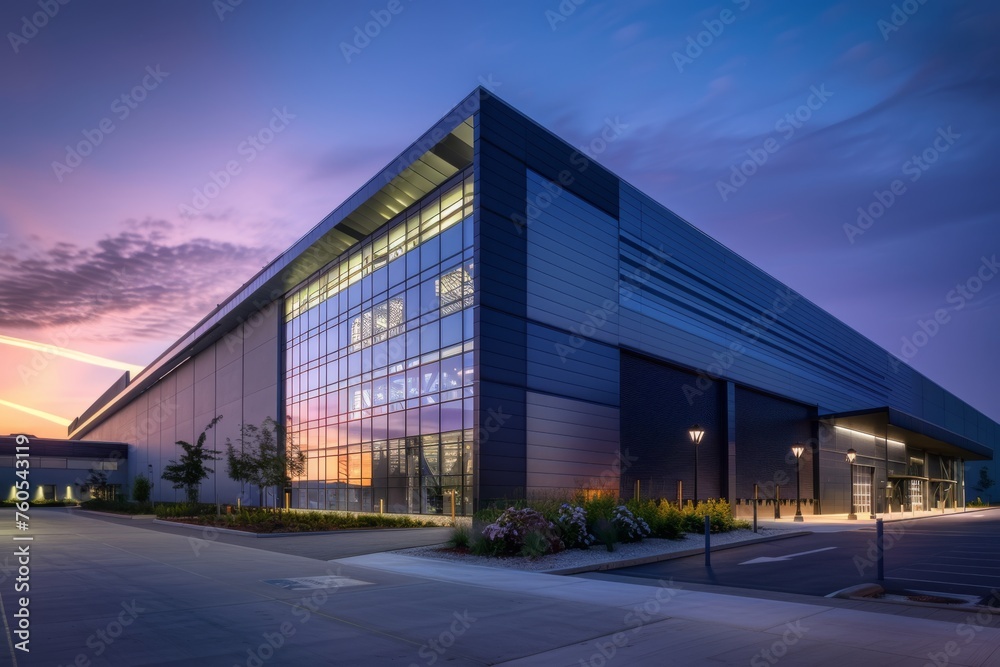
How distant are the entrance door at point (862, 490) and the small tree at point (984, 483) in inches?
2756

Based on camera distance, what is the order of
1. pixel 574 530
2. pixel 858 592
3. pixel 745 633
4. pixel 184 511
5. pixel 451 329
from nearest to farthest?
pixel 745 633, pixel 858 592, pixel 574 530, pixel 451 329, pixel 184 511

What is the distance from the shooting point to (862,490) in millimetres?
61156

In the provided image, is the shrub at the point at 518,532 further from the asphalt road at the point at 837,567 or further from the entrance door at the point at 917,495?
the entrance door at the point at 917,495

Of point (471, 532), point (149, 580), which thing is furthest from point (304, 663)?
point (471, 532)

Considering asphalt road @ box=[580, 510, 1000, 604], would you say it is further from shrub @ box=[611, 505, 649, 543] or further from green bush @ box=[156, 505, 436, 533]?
green bush @ box=[156, 505, 436, 533]

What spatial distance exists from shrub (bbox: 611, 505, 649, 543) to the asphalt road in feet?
5.77

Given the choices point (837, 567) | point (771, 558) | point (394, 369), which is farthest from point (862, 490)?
point (837, 567)

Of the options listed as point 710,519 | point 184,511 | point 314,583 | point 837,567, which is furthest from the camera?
point 184,511

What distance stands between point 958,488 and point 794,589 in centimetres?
9261

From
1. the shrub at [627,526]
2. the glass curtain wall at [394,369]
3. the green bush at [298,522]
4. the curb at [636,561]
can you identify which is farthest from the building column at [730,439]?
the shrub at [627,526]

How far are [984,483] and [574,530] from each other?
408ft

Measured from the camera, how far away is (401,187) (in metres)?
33.8

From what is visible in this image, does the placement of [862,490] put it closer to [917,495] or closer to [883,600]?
[917,495]

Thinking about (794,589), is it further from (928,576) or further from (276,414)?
(276,414)
